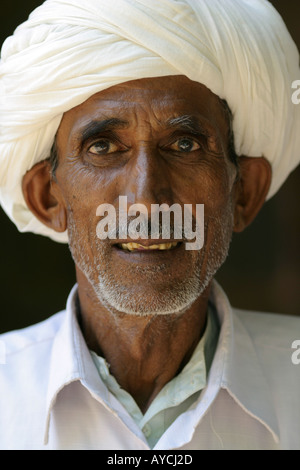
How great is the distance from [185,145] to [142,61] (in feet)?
0.96

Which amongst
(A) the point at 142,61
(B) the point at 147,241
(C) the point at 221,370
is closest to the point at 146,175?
(B) the point at 147,241

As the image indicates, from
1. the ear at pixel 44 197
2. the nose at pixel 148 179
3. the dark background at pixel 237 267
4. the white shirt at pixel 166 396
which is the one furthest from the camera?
the dark background at pixel 237 267

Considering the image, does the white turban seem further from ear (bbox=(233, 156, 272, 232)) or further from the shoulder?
the shoulder

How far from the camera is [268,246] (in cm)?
429

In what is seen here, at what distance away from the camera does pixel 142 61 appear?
1999 millimetres

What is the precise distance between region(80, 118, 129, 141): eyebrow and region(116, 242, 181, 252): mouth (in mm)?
337

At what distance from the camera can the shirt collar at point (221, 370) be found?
6.70 ft

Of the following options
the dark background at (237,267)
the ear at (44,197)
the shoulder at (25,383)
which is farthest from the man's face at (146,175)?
the dark background at (237,267)

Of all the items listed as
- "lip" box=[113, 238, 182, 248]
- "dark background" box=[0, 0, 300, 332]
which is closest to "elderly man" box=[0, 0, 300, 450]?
"lip" box=[113, 238, 182, 248]

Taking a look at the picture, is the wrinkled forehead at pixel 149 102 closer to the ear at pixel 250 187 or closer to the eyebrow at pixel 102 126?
the eyebrow at pixel 102 126

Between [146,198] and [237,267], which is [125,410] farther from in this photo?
[237,267]

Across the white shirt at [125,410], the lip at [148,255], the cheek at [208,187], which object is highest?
the cheek at [208,187]

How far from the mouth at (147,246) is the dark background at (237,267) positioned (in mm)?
2075
